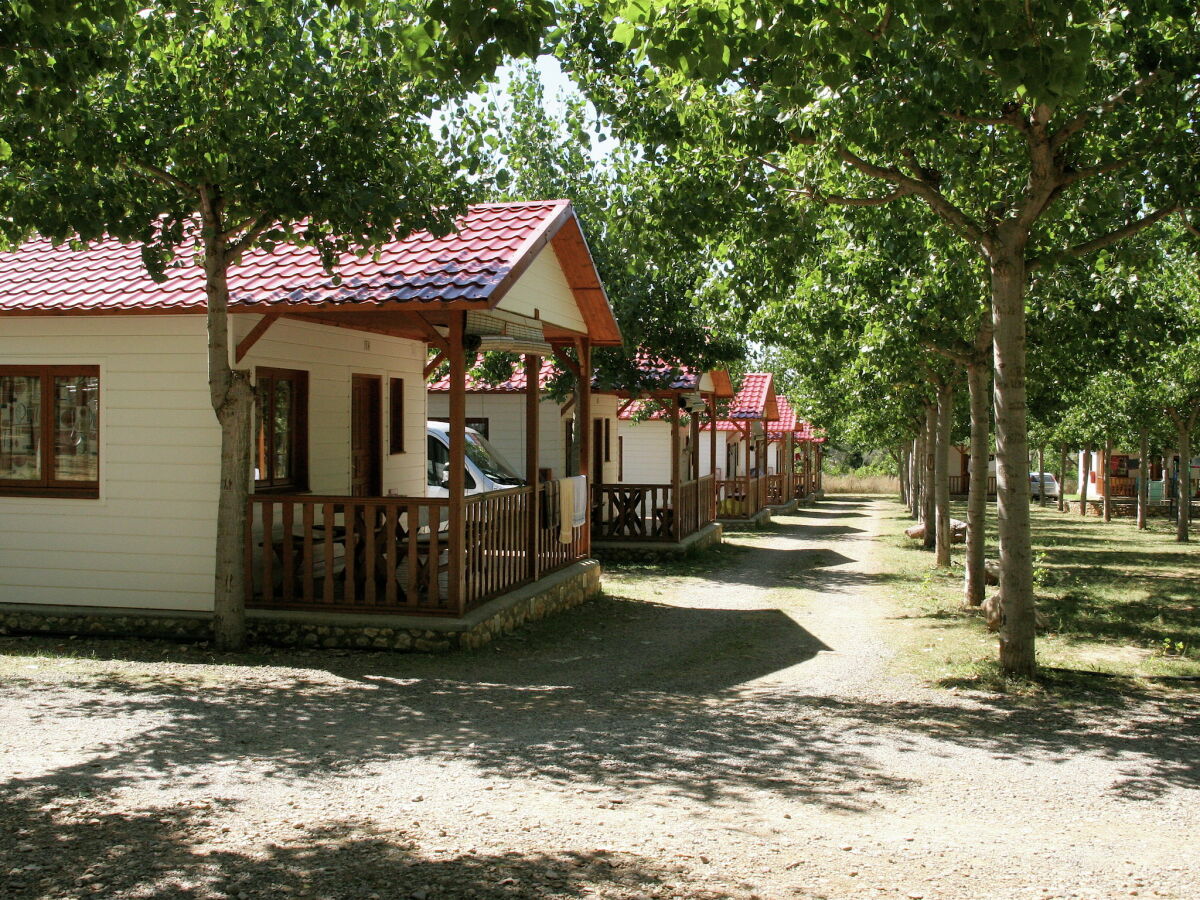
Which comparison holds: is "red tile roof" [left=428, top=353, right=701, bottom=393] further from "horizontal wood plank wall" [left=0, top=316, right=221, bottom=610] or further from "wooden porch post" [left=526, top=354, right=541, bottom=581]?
"horizontal wood plank wall" [left=0, top=316, right=221, bottom=610]

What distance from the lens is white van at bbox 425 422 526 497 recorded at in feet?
56.9

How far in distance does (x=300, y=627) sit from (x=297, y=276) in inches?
127

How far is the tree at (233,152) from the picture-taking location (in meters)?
8.77

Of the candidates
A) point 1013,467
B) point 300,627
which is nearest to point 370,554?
point 300,627

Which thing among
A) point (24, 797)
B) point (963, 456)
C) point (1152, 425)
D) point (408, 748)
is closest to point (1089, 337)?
point (408, 748)

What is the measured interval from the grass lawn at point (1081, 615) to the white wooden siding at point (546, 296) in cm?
529

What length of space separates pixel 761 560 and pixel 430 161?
1319cm

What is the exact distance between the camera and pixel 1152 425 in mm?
29531

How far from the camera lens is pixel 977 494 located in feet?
45.4

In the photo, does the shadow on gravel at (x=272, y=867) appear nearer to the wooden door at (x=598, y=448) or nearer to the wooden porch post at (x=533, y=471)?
the wooden porch post at (x=533, y=471)

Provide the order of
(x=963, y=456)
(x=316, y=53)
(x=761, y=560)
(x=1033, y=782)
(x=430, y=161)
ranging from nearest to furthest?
(x=1033, y=782), (x=316, y=53), (x=430, y=161), (x=761, y=560), (x=963, y=456)

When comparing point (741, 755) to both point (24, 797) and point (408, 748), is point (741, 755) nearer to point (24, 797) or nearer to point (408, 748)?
point (408, 748)

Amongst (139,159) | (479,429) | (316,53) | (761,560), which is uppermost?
(316,53)

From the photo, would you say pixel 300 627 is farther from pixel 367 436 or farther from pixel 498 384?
pixel 498 384
